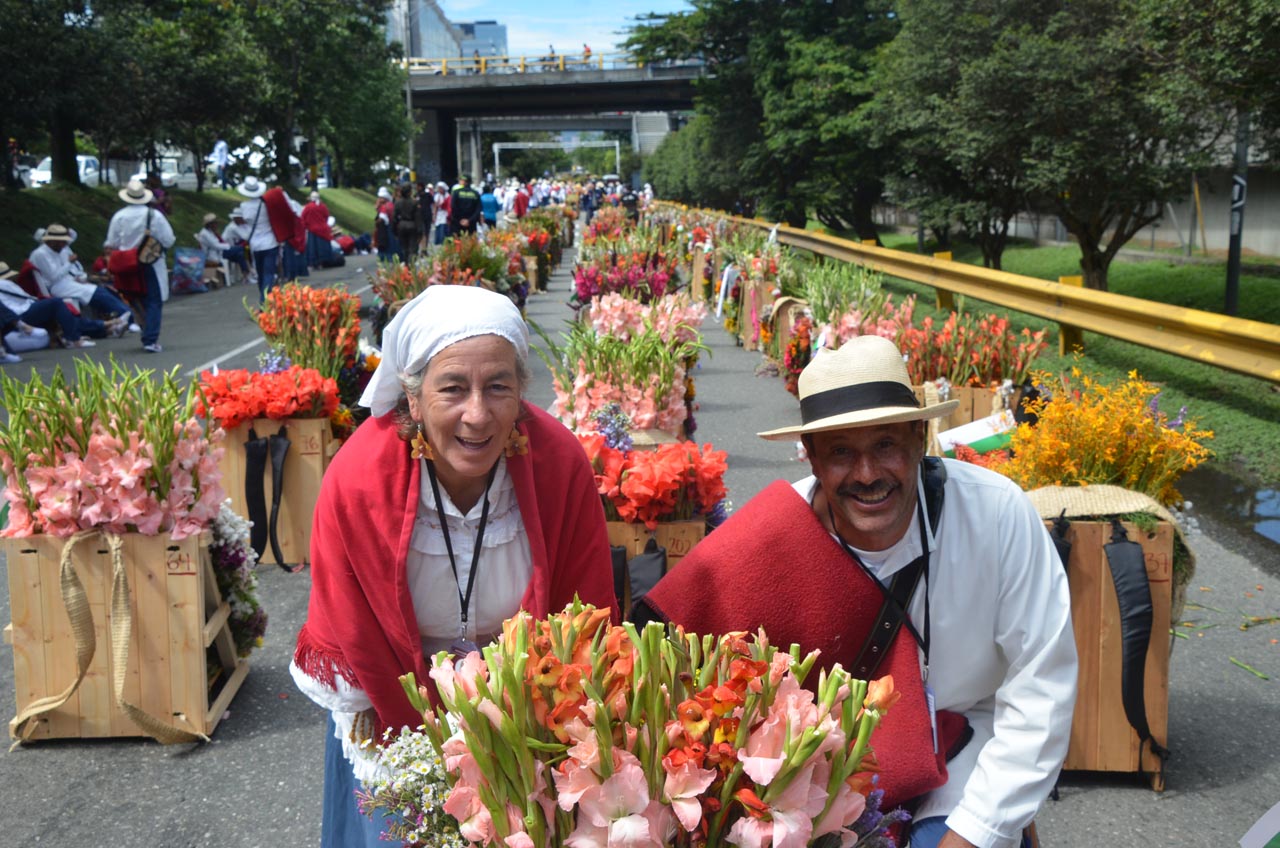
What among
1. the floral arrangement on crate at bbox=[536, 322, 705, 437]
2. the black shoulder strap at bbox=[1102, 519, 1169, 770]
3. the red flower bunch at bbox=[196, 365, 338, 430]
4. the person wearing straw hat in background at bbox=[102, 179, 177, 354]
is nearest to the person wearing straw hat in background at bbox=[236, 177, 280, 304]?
the person wearing straw hat in background at bbox=[102, 179, 177, 354]

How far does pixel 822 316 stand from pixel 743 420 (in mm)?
1070

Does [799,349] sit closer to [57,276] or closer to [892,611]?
[892,611]

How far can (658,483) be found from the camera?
15.3 feet

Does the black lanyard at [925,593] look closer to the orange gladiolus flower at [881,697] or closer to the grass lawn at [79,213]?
the orange gladiolus flower at [881,697]

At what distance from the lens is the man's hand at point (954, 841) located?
102 inches

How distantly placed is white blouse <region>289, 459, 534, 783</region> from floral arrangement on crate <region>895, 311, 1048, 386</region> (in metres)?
4.52

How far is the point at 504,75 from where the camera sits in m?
78.2

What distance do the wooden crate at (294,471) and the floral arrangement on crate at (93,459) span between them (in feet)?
6.80

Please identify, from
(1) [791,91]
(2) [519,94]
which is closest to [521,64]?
(2) [519,94]

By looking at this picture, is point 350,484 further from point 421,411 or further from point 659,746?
point 659,746

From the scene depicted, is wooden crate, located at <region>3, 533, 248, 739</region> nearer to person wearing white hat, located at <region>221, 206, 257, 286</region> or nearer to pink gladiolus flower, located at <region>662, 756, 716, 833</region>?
pink gladiolus flower, located at <region>662, 756, 716, 833</region>

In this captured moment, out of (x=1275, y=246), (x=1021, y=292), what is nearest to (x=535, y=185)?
(x=1275, y=246)

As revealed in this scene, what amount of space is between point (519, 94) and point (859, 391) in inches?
3206

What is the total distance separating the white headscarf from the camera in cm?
287
